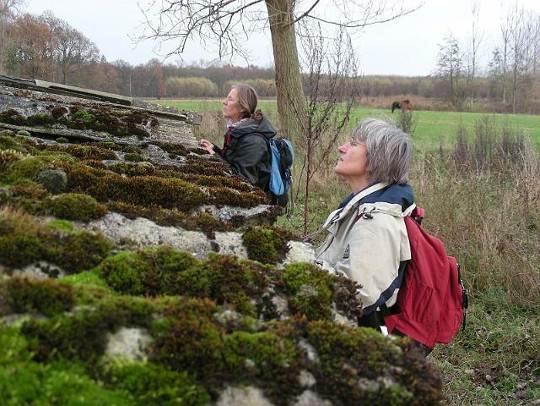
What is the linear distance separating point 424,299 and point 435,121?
34.8m

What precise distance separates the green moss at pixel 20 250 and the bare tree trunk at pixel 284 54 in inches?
409

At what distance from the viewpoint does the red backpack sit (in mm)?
2740

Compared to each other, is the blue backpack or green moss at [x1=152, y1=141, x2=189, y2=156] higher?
green moss at [x1=152, y1=141, x2=189, y2=156]

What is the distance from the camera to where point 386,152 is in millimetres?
3055

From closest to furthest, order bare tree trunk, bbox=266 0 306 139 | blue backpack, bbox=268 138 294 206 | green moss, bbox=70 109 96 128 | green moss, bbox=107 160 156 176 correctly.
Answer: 1. green moss, bbox=107 160 156 176
2. green moss, bbox=70 109 96 128
3. blue backpack, bbox=268 138 294 206
4. bare tree trunk, bbox=266 0 306 139

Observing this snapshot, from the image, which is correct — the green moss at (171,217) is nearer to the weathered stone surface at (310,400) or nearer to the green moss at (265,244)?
the green moss at (265,244)

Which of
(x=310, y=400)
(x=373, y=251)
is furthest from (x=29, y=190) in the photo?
(x=373, y=251)

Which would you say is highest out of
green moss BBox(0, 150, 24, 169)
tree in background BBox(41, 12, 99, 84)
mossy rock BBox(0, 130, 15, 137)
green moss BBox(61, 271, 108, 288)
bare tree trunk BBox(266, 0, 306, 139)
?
tree in background BBox(41, 12, 99, 84)

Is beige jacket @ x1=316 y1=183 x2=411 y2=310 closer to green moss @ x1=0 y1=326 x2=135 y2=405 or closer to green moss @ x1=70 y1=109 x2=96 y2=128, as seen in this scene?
green moss @ x1=0 y1=326 x2=135 y2=405

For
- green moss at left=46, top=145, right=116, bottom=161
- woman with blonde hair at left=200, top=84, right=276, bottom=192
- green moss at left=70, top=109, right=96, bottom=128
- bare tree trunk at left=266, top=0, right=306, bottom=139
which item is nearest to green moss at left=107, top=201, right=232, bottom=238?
green moss at left=46, top=145, right=116, bottom=161

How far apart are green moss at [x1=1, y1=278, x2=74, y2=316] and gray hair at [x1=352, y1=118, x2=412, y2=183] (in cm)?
206

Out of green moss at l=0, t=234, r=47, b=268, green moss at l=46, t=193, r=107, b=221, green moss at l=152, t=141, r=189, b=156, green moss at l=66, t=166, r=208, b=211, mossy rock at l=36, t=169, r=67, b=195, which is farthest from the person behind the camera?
green moss at l=152, t=141, r=189, b=156

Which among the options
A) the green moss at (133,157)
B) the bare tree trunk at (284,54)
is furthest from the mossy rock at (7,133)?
the bare tree trunk at (284,54)

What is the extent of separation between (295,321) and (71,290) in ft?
2.00
